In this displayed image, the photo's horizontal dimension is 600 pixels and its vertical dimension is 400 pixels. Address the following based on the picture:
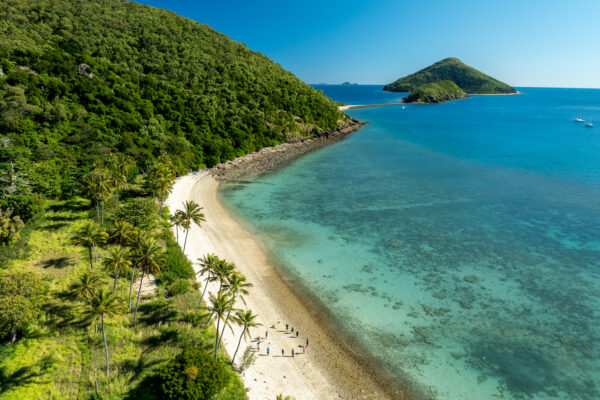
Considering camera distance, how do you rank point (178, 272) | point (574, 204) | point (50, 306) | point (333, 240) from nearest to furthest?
1. point (50, 306)
2. point (178, 272)
3. point (333, 240)
4. point (574, 204)

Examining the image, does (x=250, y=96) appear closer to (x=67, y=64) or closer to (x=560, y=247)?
(x=67, y=64)

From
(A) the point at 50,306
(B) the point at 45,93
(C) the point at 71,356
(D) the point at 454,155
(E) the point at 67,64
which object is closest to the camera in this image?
(C) the point at 71,356

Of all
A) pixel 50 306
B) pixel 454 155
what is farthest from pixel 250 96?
pixel 50 306

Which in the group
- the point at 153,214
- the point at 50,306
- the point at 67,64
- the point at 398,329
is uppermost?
the point at 67,64

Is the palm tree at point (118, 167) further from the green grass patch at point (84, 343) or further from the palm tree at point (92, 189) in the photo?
the green grass patch at point (84, 343)

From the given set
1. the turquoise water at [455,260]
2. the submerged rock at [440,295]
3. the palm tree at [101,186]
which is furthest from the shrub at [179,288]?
the submerged rock at [440,295]

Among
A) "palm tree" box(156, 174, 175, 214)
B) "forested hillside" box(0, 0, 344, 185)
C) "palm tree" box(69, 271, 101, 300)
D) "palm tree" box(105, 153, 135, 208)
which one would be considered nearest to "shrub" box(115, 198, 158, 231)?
"palm tree" box(156, 174, 175, 214)
